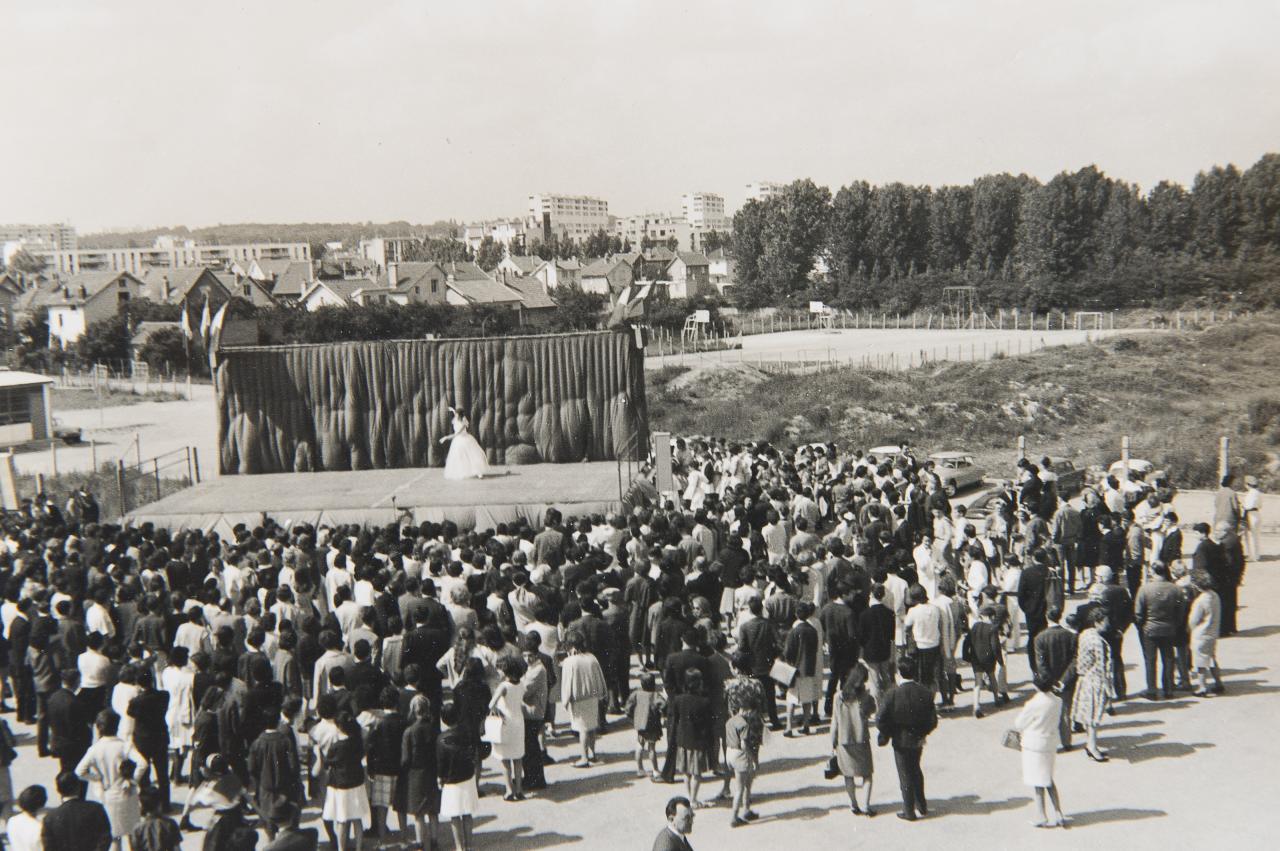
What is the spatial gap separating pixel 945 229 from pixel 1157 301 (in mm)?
21095

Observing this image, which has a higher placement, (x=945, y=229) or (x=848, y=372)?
(x=945, y=229)

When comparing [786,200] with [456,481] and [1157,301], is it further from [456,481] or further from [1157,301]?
[456,481]

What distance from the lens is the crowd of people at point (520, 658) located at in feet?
23.8

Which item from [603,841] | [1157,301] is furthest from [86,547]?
[1157,301]

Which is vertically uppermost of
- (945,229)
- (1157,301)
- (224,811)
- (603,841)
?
(945,229)

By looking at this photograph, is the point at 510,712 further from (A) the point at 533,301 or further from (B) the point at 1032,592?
(A) the point at 533,301

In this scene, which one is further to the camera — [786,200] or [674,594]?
[786,200]

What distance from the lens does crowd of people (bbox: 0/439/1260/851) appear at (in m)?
7.25

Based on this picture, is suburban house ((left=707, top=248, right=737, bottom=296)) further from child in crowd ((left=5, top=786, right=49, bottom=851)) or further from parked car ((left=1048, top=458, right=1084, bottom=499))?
child in crowd ((left=5, top=786, right=49, bottom=851))

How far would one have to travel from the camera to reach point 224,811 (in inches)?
245

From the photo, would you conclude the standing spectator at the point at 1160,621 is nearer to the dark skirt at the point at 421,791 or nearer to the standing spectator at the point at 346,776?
the dark skirt at the point at 421,791

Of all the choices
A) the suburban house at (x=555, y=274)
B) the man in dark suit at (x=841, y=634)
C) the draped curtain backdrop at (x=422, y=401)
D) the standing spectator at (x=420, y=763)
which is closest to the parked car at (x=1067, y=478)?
the draped curtain backdrop at (x=422, y=401)

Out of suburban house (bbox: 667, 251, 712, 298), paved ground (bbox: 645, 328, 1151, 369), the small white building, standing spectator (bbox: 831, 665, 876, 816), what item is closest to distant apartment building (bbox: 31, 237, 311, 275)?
suburban house (bbox: 667, 251, 712, 298)

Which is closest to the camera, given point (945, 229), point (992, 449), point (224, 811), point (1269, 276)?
point (224, 811)
